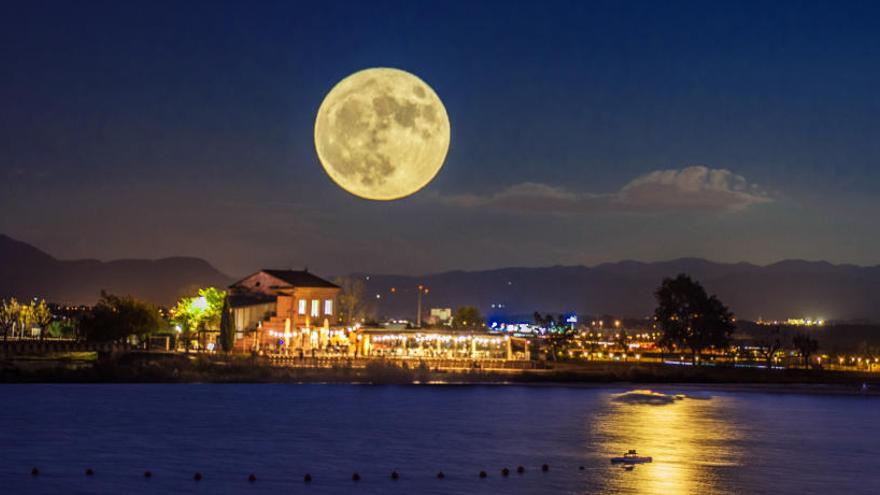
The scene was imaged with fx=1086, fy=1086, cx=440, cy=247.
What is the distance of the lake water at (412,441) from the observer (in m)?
39.3

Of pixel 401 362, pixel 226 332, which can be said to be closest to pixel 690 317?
pixel 401 362

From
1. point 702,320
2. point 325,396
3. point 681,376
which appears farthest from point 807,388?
point 325,396

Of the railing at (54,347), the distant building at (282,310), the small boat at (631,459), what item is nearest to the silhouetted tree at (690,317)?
the distant building at (282,310)

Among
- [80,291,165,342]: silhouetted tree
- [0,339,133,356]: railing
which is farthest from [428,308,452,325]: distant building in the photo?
[0,339,133,356]: railing

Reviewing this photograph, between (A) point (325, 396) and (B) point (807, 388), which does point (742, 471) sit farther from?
(B) point (807, 388)

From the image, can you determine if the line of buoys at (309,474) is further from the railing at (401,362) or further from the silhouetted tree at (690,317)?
the silhouetted tree at (690,317)

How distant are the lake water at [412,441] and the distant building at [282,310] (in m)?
20.0

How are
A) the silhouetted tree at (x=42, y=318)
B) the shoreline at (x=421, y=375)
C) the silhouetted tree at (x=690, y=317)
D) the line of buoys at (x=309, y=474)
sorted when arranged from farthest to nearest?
the silhouetted tree at (x=42, y=318) → the silhouetted tree at (x=690, y=317) → the shoreline at (x=421, y=375) → the line of buoys at (x=309, y=474)

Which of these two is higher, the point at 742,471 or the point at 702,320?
the point at 702,320

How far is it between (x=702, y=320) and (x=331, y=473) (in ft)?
277

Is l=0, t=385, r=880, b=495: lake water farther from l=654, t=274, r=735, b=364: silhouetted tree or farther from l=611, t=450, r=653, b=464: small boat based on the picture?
l=654, t=274, r=735, b=364: silhouetted tree

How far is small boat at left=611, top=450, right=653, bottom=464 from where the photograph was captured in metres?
45.2

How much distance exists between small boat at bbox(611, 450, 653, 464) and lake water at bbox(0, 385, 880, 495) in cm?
77

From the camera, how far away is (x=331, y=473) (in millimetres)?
41250
